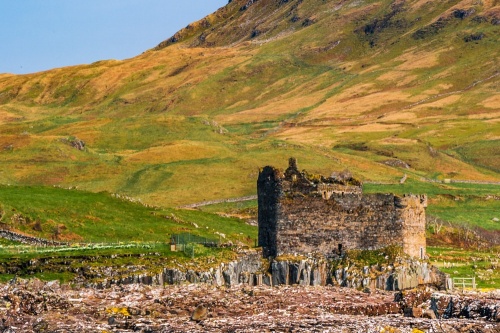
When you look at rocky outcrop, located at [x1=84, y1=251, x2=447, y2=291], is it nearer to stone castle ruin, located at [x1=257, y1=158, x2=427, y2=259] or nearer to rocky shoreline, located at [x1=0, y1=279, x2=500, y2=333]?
stone castle ruin, located at [x1=257, y1=158, x2=427, y2=259]

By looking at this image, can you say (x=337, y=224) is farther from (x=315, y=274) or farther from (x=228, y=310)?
(x=228, y=310)

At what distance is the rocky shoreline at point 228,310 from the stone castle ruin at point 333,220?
783 cm

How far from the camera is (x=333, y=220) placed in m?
43.5

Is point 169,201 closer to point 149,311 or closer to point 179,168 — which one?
Answer: point 179,168

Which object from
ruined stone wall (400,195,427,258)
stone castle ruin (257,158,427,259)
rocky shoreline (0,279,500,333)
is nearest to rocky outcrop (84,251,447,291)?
stone castle ruin (257,158,427,259)

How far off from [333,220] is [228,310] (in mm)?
13706

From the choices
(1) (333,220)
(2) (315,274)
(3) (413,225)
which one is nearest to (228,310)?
(2) (315,274)

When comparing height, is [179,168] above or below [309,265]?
above

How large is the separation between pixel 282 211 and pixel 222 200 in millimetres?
83238

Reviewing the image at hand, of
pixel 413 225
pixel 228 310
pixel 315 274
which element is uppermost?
pixel 413 225

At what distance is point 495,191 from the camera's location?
149000 millimetres

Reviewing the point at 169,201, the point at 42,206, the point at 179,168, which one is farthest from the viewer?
the point at 179,168

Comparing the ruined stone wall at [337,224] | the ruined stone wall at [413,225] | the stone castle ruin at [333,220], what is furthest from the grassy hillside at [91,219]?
the ruined stone wall at [413,225]

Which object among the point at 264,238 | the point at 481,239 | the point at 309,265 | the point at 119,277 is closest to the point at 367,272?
the point at 309,265
